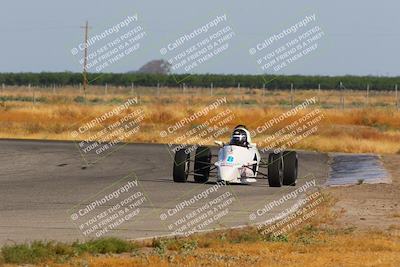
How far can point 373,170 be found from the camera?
32719 millimetres

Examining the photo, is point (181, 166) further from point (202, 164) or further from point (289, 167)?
point (289, 167)

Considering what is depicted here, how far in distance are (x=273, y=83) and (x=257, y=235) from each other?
400 feet

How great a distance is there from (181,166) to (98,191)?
3.04 metres

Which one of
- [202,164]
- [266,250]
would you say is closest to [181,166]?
[202,164]

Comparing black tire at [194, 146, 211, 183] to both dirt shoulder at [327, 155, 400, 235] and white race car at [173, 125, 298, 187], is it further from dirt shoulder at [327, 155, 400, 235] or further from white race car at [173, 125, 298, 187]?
dirt shoulder at [327, 155, 400, 235]

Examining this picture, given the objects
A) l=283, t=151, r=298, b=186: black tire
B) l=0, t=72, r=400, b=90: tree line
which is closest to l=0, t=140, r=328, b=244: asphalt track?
l=283, t=151, r=298, b=186: black tire

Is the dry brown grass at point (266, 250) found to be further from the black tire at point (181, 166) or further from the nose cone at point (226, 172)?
the black tire at point (181, 166)

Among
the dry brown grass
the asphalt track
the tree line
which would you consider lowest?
the tree line

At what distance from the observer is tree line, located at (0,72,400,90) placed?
465 feet

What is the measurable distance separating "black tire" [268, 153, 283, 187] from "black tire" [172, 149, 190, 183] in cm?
214

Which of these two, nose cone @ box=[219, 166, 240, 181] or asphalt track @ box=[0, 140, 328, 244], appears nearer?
asphalt track @ box=[0, 140, 328, 244]

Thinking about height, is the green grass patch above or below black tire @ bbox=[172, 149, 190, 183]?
above

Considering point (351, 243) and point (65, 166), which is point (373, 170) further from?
point (351, 243)

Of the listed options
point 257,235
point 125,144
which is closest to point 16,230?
point 257,235
